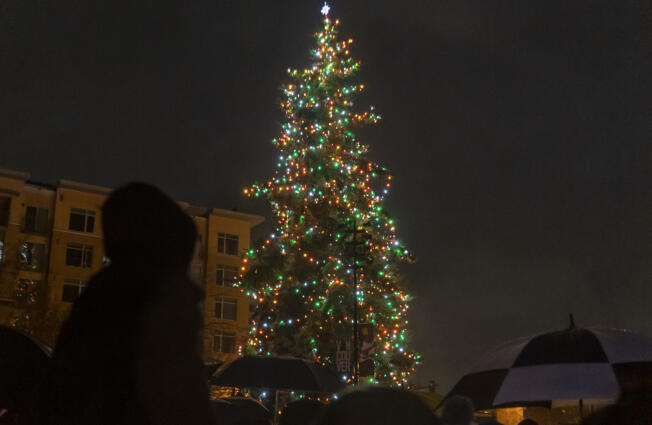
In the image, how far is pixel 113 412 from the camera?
223 cm

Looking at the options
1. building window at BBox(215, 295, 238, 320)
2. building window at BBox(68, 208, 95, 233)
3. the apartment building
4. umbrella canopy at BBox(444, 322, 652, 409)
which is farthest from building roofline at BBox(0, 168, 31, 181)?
umbrella canopy at BBox(444, 322, 652, 409)

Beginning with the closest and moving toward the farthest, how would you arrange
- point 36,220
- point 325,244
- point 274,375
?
point 274,375 → point 325,244 → point 36,220

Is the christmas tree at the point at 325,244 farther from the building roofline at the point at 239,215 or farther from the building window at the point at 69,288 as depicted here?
the building roofline at the point at 239,215

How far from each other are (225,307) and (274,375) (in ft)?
155

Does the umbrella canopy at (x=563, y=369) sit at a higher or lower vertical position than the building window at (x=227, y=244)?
lower

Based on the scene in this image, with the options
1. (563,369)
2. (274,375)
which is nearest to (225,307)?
(274,375)

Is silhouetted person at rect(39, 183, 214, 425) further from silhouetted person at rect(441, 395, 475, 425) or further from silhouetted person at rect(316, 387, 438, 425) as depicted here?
silhouetted person at rect(441, 395, 475, 425)

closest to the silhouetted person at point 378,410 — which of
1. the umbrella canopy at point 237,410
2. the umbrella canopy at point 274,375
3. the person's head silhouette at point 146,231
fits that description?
the person's head silhouette at point 146,231

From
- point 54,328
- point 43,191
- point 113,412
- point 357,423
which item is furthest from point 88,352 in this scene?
point 43,191

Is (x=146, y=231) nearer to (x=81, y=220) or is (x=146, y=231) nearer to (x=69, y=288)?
(x=69, y=288)

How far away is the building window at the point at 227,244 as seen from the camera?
6125 centimetres

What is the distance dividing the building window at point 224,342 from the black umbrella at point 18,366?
2109 inches

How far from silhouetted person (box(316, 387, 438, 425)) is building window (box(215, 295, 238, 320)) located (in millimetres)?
56296

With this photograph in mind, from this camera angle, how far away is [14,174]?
50625 mm
